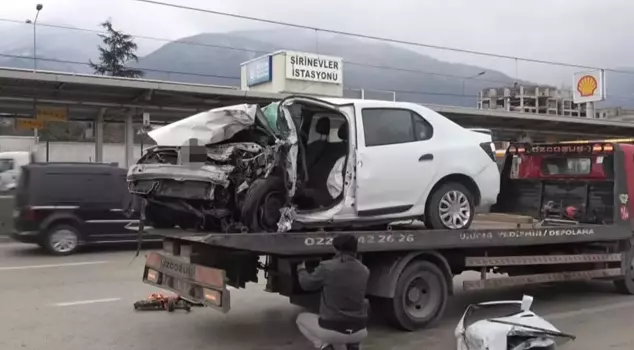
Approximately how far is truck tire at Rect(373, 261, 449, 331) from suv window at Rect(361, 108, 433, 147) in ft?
4.59

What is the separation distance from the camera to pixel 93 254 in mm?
14938

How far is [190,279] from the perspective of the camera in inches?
264

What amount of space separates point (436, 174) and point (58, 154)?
21.7 meters

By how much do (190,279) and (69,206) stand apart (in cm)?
897

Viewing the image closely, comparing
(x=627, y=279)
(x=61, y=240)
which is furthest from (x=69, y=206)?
(x=627, y=279)

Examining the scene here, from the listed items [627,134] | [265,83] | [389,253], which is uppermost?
[265,83]

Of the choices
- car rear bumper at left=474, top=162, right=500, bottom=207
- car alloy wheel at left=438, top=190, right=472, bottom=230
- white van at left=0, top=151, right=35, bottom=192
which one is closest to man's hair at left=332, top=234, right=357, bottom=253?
car alloy wheel at left=438, top=190, right=472, bottom=230

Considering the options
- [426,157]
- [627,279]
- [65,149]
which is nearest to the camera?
[426,157]

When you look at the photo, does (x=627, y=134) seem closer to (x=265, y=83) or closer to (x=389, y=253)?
(x=265, y=83)

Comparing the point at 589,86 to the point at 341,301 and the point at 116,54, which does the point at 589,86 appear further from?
the point at 341,301

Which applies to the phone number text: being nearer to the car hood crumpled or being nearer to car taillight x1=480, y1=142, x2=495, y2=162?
the car hood crumpled

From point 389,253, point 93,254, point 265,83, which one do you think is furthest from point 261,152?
point 265,83

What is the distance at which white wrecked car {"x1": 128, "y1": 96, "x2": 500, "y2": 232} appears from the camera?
6.73m

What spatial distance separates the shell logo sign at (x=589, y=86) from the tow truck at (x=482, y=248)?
34.9 metres
